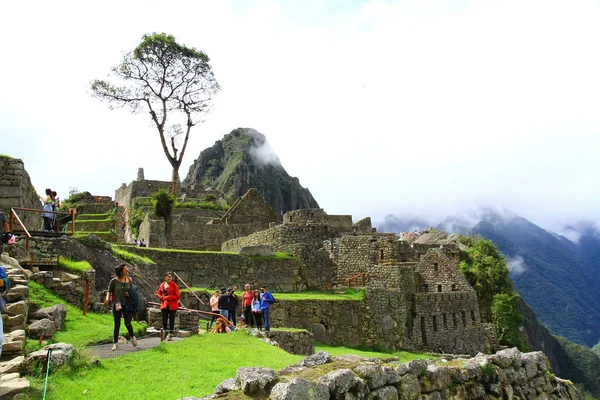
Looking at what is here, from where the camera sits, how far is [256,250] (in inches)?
865

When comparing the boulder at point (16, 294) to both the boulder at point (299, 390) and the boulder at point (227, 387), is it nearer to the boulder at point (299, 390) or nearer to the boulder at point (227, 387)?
the boulder at point (227, 387)

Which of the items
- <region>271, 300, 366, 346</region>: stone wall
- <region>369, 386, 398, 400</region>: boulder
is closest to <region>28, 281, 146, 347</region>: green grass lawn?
<region>369, 386, 398, 400</region>: boulder

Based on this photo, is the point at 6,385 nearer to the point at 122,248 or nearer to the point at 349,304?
the point at 122,248

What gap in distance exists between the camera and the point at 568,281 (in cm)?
7288

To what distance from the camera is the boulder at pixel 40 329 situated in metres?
9.38

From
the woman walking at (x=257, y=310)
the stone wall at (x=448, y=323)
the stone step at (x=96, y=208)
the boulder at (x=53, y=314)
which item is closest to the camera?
the boulder at (x=53, y=314)

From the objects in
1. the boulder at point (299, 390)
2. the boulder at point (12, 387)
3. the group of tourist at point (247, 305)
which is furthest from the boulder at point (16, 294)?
the group of tourist at point (247, 305)

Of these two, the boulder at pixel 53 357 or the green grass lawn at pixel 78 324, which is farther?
the green grass lawn at pixel 78 324

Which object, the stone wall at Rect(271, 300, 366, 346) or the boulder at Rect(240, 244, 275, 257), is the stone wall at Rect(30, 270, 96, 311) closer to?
the stone wall at Rect(271, 300, 366, 346)

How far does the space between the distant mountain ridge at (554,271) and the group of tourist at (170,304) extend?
45321 millimetres

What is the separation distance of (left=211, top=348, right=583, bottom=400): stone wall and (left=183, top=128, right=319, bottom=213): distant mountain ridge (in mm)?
59116

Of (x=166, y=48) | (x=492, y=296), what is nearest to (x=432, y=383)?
(x=492, y=296)

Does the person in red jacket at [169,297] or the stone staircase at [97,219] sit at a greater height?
the stone staircase at [97,219]

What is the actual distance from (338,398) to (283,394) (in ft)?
3.46
